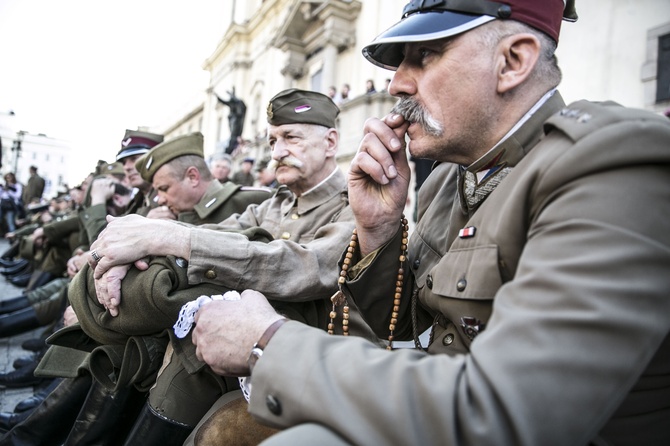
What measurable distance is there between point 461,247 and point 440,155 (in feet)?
1.11

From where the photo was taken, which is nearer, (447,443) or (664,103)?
(447,443)

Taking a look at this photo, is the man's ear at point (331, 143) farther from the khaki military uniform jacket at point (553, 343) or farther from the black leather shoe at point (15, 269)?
the black leather shoe at point (15, 269)

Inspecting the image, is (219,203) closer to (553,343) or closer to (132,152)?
(132,152)

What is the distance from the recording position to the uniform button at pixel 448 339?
1.38m

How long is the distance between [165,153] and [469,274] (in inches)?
114

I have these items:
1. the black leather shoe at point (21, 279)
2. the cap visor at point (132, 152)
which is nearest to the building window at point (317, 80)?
the black leather shoe at point (21, 279)

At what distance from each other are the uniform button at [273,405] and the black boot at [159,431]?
112cm

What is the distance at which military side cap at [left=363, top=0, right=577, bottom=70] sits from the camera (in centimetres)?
133

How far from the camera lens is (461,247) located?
1.31 meters

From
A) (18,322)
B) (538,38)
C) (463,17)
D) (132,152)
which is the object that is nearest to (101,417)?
(463,17)

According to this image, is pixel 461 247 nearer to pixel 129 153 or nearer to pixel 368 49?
pixel 368 49

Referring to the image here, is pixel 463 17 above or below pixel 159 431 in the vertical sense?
above

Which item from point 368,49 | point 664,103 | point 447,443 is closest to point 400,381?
point 447,443

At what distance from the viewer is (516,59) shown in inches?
54.0
